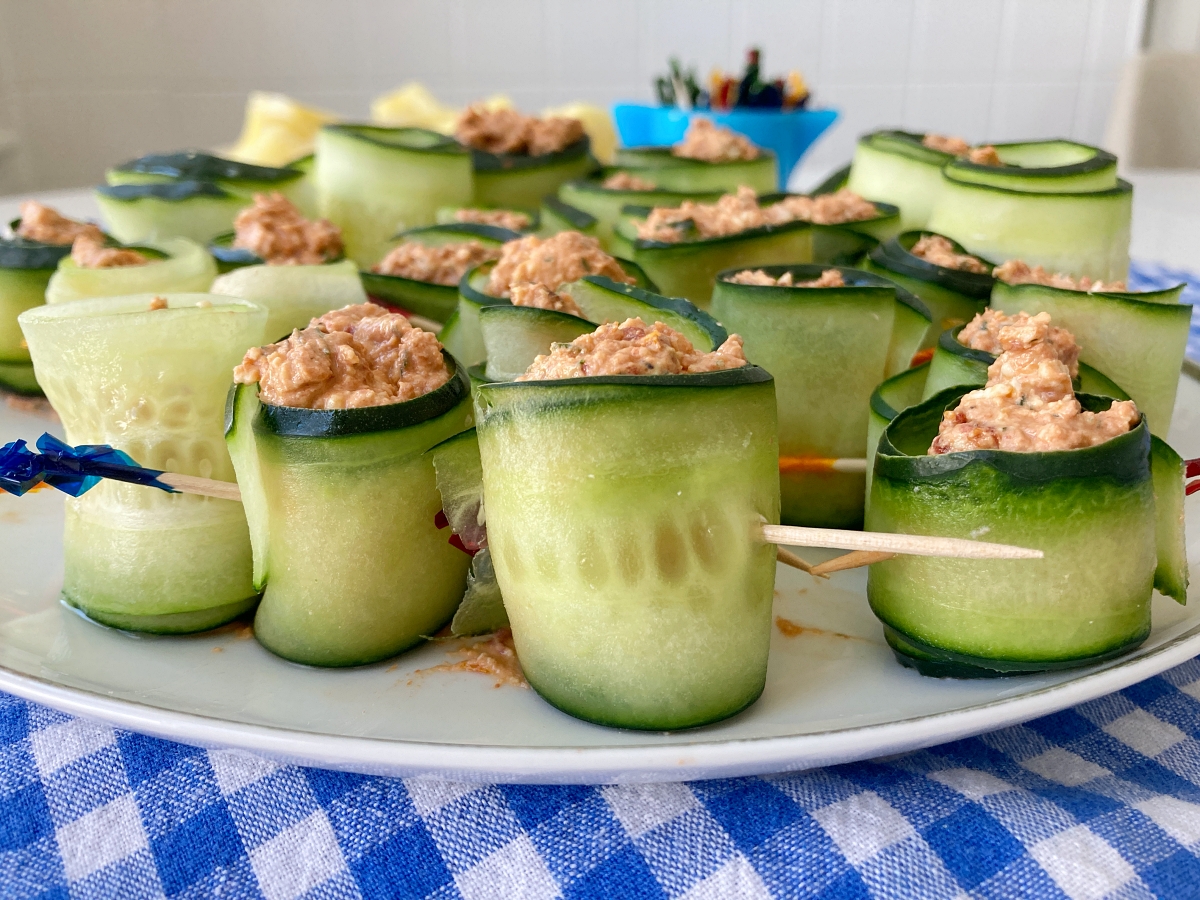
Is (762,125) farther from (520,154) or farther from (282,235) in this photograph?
(282,235)

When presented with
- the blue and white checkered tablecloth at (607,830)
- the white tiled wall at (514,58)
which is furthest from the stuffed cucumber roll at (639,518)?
the white tiled wall at (514,58)

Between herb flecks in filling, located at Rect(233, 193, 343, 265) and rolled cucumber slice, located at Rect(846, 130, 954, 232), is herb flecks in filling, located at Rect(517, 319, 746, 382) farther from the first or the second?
rolled cucumber slice, located at Rect(846, 130, 954, 232)

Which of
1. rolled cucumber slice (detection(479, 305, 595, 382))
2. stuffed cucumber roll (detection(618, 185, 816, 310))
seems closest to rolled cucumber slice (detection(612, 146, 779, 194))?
stuffed cucumber roll (detection(618, 185, 816, 310))

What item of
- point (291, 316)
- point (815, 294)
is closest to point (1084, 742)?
point (815, 294)

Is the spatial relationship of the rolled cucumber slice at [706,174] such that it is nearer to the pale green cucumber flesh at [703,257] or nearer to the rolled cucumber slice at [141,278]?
the pale green cucumber flesh at [703,257]

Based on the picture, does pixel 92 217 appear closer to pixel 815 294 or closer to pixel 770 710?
pixel 815 294

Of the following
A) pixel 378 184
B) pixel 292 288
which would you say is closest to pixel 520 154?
pixel 378 184
